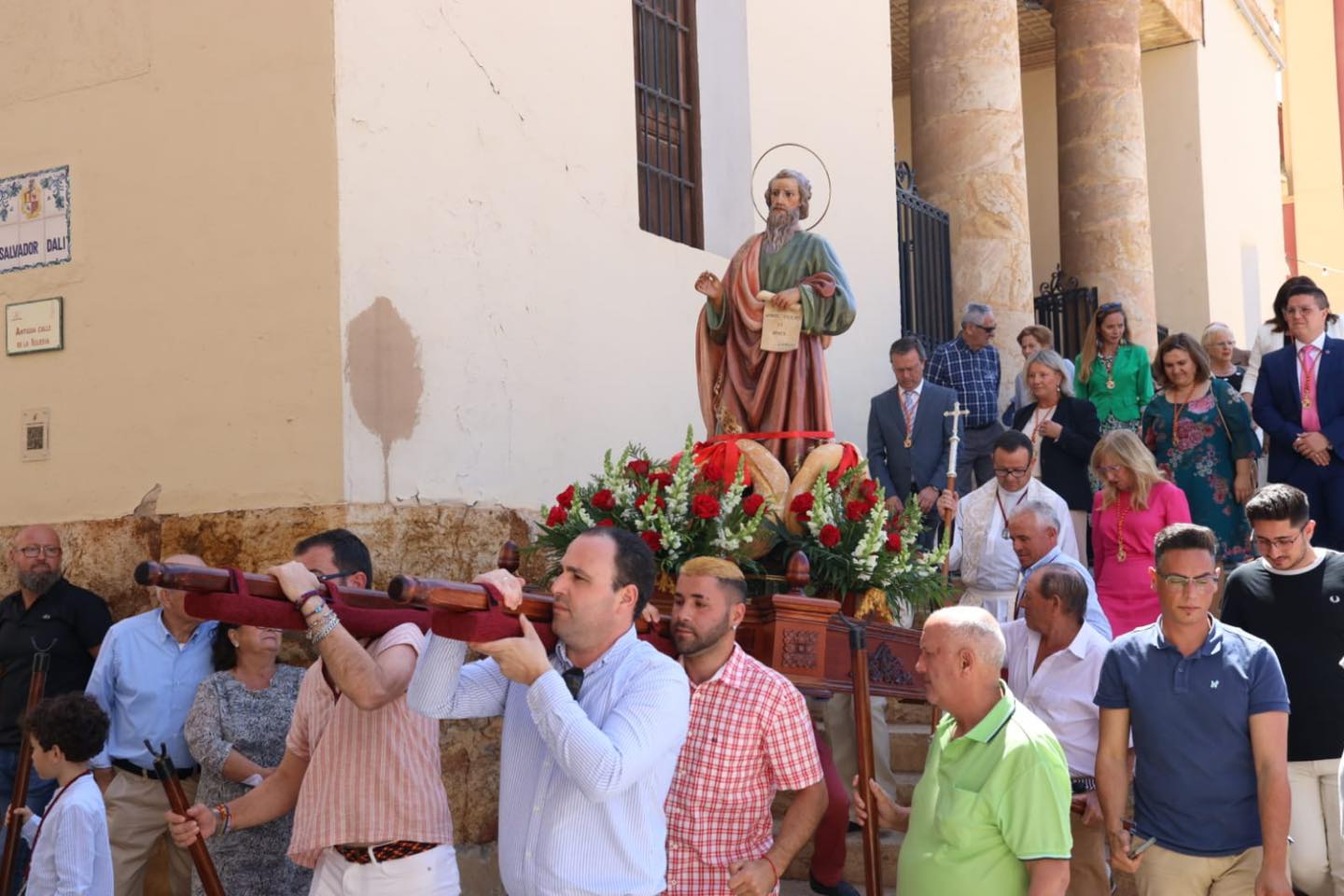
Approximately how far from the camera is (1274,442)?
26.0 feet

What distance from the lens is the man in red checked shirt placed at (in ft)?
13.4

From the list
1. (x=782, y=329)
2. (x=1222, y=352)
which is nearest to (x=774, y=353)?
(x=782, y=329)

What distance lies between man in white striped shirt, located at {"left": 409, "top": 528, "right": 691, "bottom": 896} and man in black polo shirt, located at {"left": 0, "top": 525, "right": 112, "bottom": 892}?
3.64 m

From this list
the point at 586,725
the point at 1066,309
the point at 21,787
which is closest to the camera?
the point at 586,725

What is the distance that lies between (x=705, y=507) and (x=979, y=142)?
815cm

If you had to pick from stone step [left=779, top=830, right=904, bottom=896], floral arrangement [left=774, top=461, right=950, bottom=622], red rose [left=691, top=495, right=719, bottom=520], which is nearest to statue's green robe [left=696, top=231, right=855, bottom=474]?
floral arrangement [left=774, top=461, right=950, bottom=622]

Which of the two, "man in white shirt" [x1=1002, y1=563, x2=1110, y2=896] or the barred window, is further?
the barred window

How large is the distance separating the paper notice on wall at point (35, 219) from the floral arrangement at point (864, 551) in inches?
153

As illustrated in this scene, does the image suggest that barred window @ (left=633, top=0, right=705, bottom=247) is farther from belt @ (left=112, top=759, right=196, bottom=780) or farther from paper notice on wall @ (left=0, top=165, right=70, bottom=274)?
belt @ (left=112, top=759, right=196, bottom=780)

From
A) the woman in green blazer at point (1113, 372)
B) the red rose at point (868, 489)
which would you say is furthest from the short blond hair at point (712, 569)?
the woman in green blazer at point (1113, 372)

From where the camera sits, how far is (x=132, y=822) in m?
5.89

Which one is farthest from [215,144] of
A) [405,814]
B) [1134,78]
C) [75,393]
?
[1134,78]

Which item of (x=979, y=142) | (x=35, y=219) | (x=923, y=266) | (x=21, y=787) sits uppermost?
(x=979, y=142)

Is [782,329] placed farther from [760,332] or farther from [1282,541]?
[1282,541]
